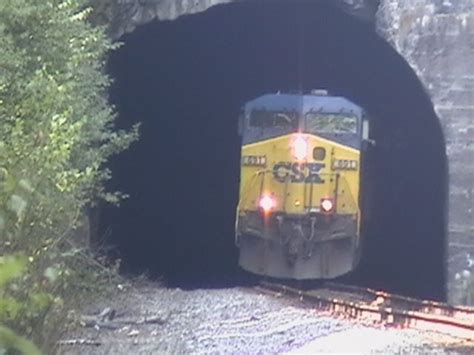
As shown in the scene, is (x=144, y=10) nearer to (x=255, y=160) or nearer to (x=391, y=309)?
(x=255, y=160)

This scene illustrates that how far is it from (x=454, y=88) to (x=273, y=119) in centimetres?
269

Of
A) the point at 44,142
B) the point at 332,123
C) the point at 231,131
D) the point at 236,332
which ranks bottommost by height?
the point at 236,332

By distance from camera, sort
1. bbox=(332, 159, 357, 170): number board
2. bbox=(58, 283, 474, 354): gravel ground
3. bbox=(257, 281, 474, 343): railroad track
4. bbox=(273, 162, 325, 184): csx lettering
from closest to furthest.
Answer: bbox=(58, 283, 474, 354): gravel ground, bbox=(257, 281, 474, 343): railroad track, bbox=(273, 162, 325, 184): csx lettering, bbox=(332, 159, 357, 170): number board

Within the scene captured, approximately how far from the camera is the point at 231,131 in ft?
79.5

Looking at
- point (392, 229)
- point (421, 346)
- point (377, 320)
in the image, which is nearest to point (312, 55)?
point (392, 229)

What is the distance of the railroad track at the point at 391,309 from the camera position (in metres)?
11.2

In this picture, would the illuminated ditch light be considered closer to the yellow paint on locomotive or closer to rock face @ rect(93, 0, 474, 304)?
the yellow paint on locomotive

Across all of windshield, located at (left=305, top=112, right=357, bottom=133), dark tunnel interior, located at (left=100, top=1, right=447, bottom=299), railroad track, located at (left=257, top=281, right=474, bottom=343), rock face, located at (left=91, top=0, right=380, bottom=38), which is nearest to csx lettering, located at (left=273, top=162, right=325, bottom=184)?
windshield, located at (left=305, top=112, right=357, bottom=133)

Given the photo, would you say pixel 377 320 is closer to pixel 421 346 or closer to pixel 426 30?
pixel 421 346

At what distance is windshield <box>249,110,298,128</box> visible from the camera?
16.4 metres

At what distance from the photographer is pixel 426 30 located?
16062mm

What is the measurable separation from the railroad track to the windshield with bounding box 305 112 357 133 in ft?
7.85

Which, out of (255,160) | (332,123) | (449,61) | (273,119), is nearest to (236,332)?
(255,160)

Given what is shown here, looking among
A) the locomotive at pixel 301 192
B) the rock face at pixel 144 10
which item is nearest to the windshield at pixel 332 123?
the locomotive at pixel 301 192
